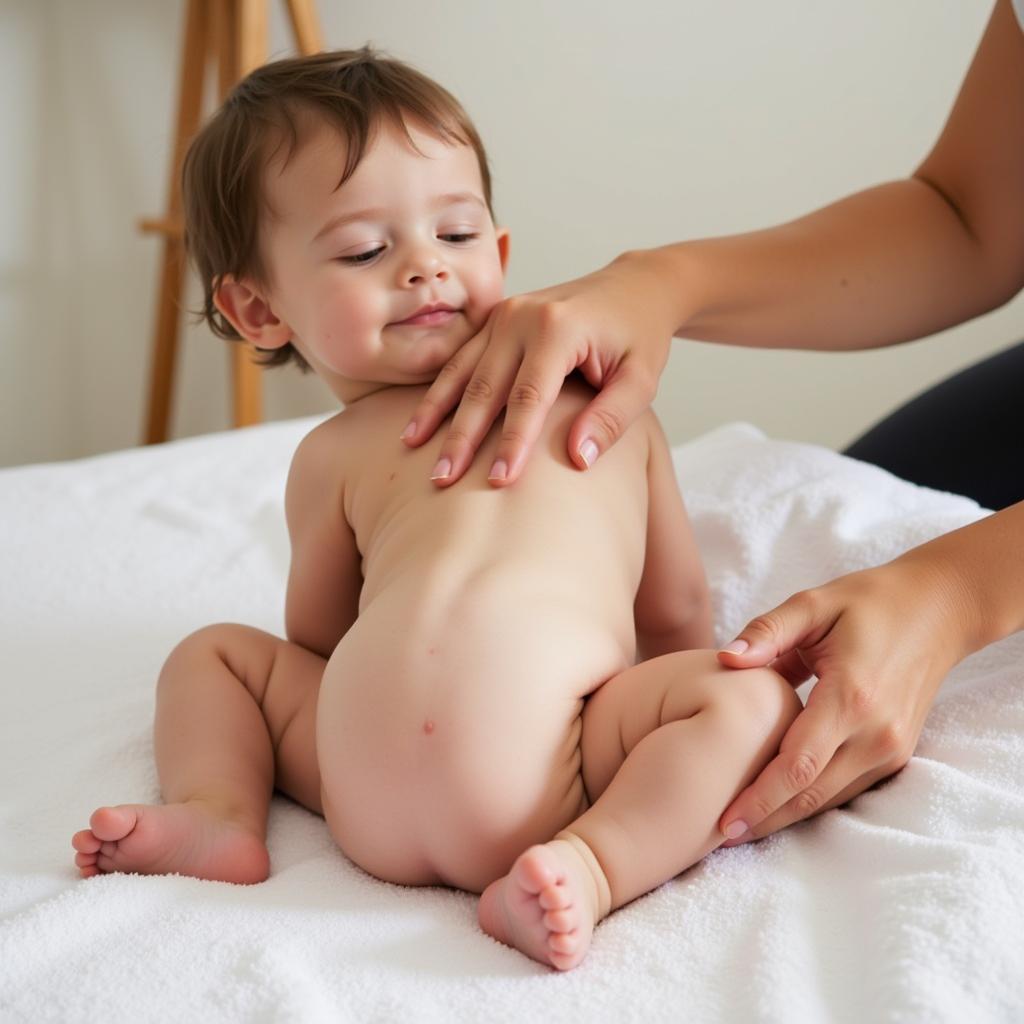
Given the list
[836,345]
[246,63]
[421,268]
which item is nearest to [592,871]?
[421,268]

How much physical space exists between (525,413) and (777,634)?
26cm

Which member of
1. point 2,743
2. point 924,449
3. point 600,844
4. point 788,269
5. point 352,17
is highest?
point 352,17

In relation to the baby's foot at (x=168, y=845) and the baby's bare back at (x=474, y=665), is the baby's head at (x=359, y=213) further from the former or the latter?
the baby's foot at (x=168, y=845)

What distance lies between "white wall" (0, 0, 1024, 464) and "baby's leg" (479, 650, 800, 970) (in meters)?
1.66

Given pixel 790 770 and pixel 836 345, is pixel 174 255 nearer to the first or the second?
pixel 836 345

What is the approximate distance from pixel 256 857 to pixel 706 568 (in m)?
0.60

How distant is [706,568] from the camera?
1.33 meters

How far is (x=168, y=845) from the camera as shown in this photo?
89cm

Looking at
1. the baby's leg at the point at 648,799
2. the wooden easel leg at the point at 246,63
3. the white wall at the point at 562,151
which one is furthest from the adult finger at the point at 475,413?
the white wall at the point at 562,151

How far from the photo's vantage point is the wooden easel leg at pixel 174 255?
8.84 feet

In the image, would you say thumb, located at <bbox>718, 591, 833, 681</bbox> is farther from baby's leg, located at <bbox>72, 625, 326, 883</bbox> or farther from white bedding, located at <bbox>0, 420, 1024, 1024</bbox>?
baby's leg, located at <bbox>72, 625, 326, 883</bbox>

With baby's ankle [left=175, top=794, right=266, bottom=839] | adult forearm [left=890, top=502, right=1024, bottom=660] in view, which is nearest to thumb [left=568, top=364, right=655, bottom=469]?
adult forearm [left=890, top=502, right=1024, bottom=660]

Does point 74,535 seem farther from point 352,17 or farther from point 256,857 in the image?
point 352,17

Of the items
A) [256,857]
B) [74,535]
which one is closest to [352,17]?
[74,535]
